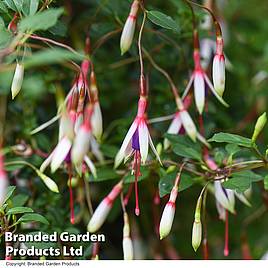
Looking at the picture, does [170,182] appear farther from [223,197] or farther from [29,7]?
[29,7]

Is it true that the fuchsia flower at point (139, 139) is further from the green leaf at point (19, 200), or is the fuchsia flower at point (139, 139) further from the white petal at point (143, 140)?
the green leaf at point (19, 200)

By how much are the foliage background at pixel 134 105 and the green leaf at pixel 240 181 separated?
183mm

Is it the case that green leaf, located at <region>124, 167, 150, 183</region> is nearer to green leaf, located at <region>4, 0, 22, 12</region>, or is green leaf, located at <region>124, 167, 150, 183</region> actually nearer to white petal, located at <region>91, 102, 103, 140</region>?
white petal, located at <region>91, 102, 103, 140</region>

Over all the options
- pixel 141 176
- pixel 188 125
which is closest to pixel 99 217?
pixel 141 176

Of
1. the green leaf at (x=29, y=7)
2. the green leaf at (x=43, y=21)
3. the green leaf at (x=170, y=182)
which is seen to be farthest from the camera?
the green leaf at (x=170, y=182)

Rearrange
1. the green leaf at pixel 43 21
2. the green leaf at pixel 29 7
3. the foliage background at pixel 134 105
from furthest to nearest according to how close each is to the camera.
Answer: the foliage background at pixel 134 105
the green leaf at pixel 29 7
the green leaf at pixel 43 21

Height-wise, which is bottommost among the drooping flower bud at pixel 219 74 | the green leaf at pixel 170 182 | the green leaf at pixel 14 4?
the green leaf at pixel 170 182

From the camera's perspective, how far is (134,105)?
113 centimetres

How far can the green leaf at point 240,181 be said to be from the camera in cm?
74

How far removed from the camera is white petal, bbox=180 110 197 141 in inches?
33.5

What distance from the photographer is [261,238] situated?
1.22 metres

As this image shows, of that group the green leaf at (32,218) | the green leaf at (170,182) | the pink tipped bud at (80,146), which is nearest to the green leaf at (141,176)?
the green leaf at (170,182)

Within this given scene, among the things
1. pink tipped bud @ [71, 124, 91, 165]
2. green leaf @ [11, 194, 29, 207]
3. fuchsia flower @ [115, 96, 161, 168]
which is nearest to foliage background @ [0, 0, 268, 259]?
green leaf @ [11, 194, 29, 207]

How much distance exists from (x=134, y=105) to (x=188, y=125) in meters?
0.28
